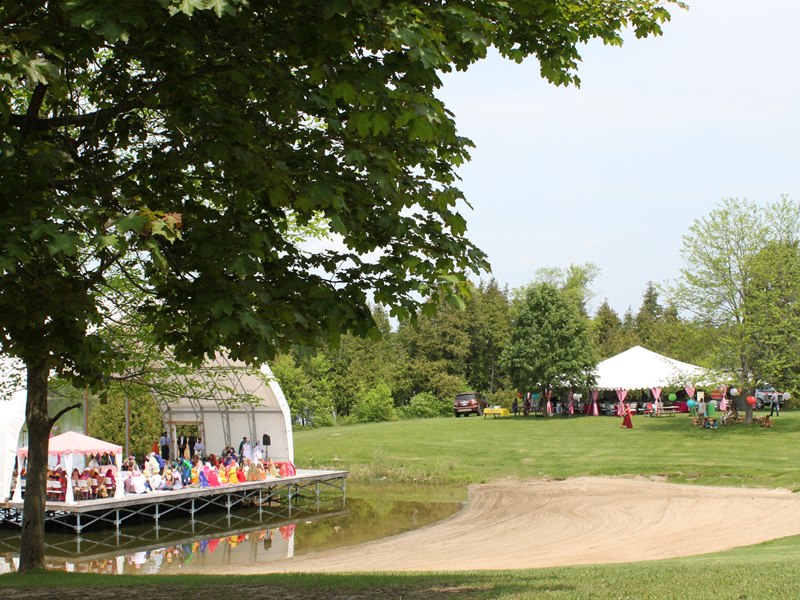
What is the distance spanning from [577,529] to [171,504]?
12.0 m

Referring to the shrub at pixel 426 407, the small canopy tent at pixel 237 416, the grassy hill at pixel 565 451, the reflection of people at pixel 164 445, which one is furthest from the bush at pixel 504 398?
the reflection of people at pixel 164 445

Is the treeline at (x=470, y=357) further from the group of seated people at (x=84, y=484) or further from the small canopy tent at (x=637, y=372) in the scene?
the group of seated people at (x=84, y=484)

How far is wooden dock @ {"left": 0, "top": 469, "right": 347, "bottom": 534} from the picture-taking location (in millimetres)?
22203

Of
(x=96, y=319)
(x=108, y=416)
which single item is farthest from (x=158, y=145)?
(x=108, y=416)

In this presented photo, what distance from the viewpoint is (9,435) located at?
23.8 meters

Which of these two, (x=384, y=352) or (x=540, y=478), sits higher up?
(x=384, y=352)

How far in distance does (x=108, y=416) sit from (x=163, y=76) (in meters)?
31.5

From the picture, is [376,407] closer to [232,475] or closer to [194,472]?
[232,475]

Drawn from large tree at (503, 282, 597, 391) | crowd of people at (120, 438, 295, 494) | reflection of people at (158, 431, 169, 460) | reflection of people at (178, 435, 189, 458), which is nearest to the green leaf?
crowd of people at (120, 438, 295, 494)

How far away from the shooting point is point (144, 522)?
25625 mm

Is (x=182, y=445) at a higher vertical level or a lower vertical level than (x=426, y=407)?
lower

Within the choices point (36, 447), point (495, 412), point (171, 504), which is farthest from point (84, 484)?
point (495, 412)

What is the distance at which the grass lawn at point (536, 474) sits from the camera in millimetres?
9055

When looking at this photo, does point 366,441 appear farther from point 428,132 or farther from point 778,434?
point 428,132
